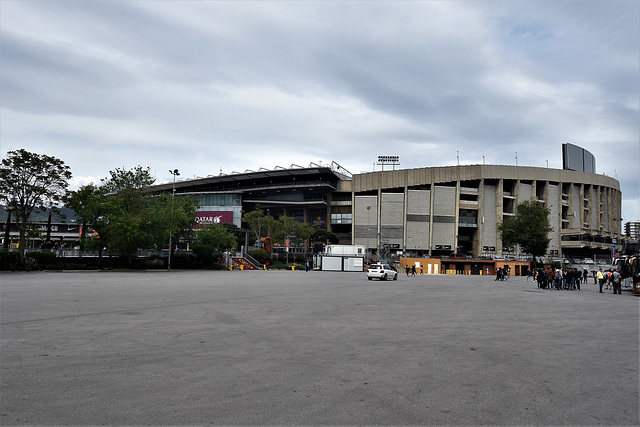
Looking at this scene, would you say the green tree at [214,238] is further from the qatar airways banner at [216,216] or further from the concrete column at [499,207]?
the concrete column at [499,207]

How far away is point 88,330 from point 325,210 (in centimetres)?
11034

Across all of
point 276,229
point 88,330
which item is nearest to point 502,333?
point 88,330

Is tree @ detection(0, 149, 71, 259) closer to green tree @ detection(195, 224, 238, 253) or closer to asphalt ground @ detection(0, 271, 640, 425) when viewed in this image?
green tree @ detection(195, 224, 238, 253)

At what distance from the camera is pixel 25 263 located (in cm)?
3922

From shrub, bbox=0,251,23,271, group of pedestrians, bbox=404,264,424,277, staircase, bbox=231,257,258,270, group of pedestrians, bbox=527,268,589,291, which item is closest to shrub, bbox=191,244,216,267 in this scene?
staircase, bbox=231,257,258,270

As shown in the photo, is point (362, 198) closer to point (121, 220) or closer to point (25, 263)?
point (121, 220)

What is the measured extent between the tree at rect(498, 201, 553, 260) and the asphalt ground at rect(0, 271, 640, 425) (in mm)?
67323

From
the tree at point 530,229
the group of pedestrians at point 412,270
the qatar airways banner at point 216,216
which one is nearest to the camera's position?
the group of pedestrians at point 412,270

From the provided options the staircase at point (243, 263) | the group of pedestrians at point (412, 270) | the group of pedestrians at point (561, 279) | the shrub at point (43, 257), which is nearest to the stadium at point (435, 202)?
the group of pedestrians at point (412, 270)

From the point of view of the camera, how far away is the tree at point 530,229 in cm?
7575

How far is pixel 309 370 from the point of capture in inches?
287

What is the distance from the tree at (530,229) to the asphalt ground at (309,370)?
2651 inches

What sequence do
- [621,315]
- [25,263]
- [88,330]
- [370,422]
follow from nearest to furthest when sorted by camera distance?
[370,422], [88,330], [621,315], [25,263]

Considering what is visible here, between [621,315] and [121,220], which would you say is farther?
[121,220]
